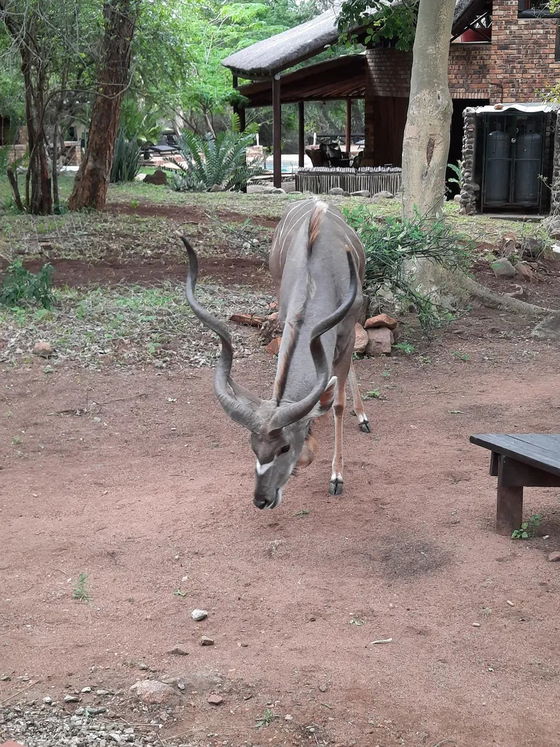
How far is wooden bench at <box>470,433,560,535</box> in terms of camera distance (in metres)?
4.65

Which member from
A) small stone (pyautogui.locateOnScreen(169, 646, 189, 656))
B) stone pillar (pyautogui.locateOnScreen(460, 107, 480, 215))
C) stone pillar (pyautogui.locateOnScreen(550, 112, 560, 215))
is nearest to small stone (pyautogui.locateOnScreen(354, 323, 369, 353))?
small stone (pyautogui.locateOnScreen(169, 646, 189, 656))

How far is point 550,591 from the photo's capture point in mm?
4215

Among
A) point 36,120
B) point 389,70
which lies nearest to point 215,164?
point 389,70

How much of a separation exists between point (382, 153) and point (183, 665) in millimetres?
19800

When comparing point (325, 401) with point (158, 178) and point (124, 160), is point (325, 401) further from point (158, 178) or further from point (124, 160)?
point (158, 178)

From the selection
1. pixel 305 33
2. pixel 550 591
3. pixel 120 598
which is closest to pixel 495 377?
pixel 550 591

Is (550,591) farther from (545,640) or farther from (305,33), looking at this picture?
(305,33)

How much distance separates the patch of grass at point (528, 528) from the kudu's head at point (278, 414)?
1070 millimetres

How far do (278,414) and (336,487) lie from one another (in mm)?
1096

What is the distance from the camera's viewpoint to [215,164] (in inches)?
824

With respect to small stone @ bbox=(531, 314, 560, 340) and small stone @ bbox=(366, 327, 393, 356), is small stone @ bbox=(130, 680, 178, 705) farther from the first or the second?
small stone @ bbox=(531, 314, 560, 340)

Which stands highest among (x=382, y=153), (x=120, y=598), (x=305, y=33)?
(x=305, y=33)

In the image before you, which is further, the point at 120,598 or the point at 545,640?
the point at 120,598

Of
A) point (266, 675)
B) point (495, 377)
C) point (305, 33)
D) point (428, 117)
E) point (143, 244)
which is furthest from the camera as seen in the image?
point (305, 33)
